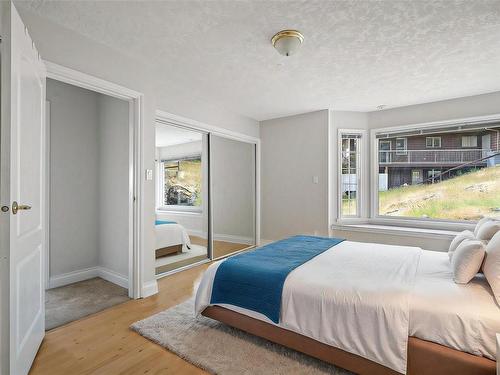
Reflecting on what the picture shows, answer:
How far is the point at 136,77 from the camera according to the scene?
293cm

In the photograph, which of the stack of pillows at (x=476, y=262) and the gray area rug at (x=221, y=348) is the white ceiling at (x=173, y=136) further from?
the stack of pillows at (x=476, y=262)

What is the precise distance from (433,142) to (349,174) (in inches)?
52.3

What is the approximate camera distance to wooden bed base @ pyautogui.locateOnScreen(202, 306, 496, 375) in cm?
138

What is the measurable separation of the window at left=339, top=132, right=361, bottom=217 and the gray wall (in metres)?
3.42

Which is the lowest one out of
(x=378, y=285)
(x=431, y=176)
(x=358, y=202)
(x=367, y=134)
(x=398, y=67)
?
(x=378, y=285)

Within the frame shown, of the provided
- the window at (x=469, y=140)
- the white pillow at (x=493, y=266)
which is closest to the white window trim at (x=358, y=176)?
the window at (x=469, y=140)

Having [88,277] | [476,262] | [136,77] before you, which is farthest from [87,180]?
[476,262]

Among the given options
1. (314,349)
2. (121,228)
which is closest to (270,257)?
(314,349)

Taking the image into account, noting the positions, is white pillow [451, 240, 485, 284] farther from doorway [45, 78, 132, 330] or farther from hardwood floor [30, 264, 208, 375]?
doorway [45, 78, 132, 330]

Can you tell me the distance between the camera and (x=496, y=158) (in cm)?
379

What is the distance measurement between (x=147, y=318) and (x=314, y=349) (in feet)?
4.94

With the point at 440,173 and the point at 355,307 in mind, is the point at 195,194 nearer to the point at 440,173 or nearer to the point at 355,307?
the point at 355,307

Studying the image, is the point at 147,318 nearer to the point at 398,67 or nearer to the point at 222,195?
the point at 222,195

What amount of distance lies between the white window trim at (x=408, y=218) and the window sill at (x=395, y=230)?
93 millimetres
